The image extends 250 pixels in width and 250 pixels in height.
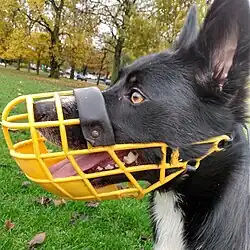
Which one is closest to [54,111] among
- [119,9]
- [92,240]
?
[92,240]

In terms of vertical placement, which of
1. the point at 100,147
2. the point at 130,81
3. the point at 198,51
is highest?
the point at 198,51

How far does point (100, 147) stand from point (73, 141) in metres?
0.17

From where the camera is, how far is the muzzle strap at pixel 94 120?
188cm

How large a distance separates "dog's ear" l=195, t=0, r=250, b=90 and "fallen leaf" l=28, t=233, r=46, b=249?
2.19m

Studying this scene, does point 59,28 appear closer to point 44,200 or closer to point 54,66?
point 54,66

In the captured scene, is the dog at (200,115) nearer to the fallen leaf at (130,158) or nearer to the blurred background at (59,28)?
the fallen leaf at (130,158)

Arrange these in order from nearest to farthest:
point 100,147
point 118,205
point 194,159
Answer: point 100,147 → point 194,159 → point 118,205

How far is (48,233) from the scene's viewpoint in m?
3.59

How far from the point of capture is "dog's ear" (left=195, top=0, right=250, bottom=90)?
189 centimetres

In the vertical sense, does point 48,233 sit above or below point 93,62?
above

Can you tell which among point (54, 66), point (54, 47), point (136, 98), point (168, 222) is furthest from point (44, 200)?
point (54, 66)

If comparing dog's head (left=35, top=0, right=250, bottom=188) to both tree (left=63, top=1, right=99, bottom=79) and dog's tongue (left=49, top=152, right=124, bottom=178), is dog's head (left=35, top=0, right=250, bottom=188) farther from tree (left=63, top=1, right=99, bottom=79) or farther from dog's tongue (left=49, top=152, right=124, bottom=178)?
tree (left=63, top=1, right=99, bottom=79)

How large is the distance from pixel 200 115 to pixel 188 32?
2.35ft

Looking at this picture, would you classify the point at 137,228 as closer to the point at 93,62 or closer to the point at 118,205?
the point at 118,205
